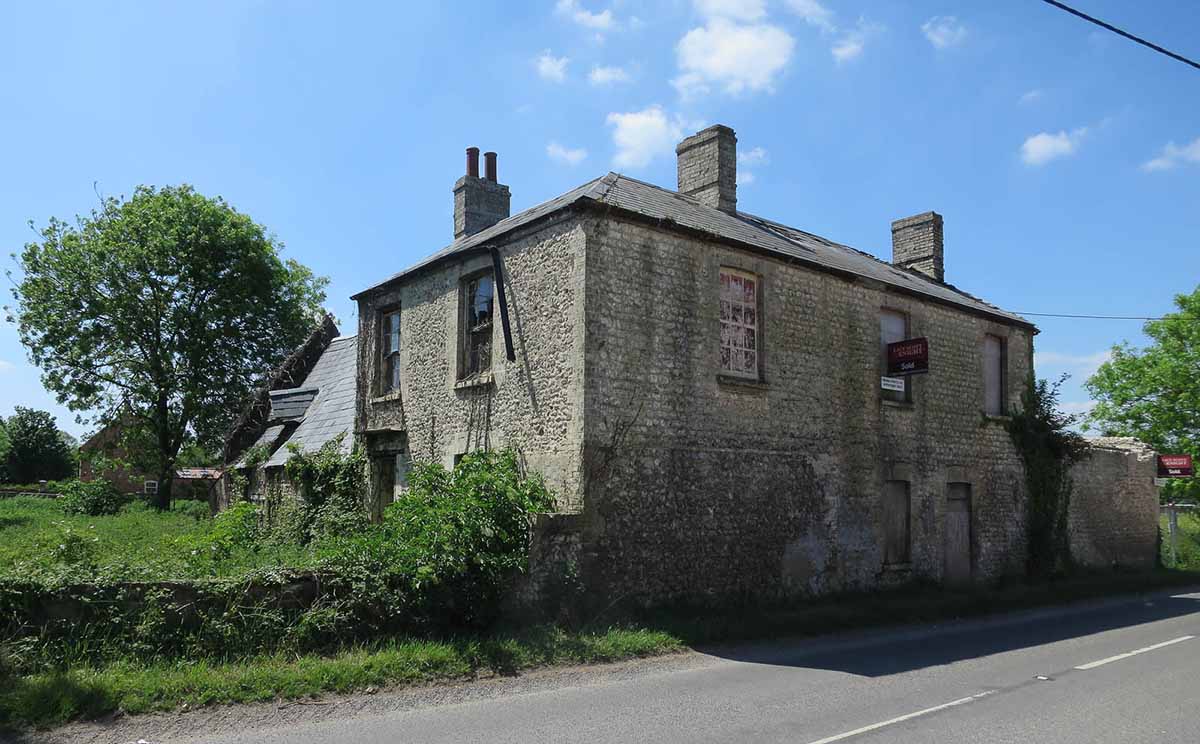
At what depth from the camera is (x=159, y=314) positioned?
111 feet

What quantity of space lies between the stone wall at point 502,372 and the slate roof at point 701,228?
1.38 feet

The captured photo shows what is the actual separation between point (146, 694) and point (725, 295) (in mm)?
9718

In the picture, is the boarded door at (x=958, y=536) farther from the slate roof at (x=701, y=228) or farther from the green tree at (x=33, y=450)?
the green tree at (x=33, y=450)

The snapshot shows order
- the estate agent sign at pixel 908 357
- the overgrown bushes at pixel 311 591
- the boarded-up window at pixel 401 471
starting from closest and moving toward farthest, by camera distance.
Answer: the overgrown bushes at pixel 311 591 < the estate agent sign at pixel 908 357 < the boarded-up window at pixel 401 471

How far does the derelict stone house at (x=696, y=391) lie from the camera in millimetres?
12203

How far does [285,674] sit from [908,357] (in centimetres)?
1214

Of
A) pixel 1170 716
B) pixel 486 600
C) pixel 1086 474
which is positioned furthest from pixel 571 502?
pixel 1086 474

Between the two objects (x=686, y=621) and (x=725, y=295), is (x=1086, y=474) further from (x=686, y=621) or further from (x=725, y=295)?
(x=686, y=621)

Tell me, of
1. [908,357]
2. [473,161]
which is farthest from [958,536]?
[473,161]

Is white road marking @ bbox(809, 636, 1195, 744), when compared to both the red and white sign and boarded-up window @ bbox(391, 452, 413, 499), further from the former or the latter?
the red and white sign

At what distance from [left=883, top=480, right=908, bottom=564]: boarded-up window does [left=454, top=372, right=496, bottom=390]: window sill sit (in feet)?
25.2

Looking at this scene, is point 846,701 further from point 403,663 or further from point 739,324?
point 739,324

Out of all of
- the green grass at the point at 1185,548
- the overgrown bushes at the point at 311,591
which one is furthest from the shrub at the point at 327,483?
the green grass at the point at 1185,548

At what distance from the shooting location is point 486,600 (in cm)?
1022
